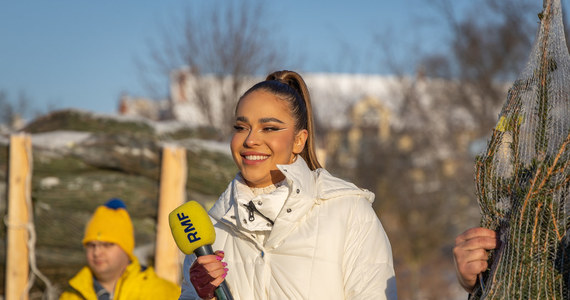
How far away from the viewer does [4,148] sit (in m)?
6.36

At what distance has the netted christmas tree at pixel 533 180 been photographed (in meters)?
2.38

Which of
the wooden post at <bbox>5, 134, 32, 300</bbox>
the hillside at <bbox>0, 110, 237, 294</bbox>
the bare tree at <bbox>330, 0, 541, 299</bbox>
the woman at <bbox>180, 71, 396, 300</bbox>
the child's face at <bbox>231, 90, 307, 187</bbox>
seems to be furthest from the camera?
the bare tree at <bbox>330, 0, 541, 299</bbox>

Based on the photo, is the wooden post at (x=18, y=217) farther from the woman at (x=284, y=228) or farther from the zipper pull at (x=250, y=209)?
the zipper pull at (x=250, y=209)

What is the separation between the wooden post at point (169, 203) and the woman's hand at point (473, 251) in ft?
Result: 13.6

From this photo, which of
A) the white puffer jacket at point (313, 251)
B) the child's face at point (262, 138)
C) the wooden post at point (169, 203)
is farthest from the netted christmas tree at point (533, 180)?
the wooden post at point (169, 203)

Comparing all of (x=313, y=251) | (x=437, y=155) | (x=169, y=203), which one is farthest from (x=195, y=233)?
(x=437, y=155)

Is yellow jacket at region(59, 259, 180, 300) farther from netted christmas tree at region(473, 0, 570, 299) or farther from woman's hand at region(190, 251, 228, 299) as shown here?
netted christmas tree at region(473, 0, 570, 299)

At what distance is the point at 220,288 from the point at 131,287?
7.37 ft

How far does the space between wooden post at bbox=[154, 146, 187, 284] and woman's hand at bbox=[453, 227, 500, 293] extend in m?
4.15

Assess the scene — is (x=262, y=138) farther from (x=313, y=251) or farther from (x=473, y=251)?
(x=473, y=251)

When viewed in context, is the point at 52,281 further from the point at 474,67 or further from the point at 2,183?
the point at 474,67

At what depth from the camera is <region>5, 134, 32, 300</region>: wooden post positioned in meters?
6.08

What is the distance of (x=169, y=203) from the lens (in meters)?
6.43

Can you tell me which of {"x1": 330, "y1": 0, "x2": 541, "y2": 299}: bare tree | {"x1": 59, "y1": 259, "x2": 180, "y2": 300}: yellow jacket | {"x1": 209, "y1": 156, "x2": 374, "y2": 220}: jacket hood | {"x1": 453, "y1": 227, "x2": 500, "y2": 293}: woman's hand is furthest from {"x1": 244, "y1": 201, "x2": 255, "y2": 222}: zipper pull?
{"x1": 330, "y1": 0, "x2": 541, "y2": 299}: bare tree
